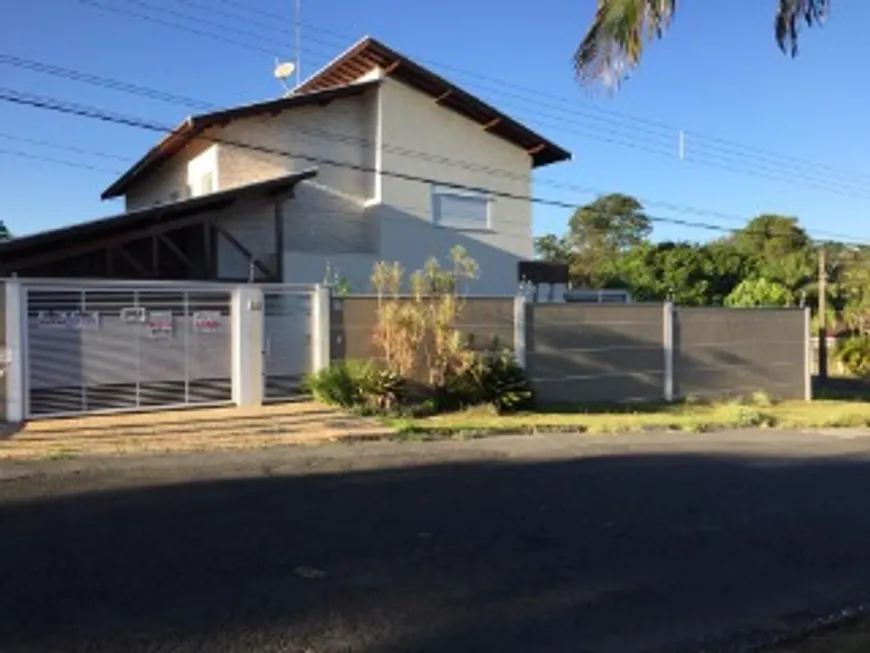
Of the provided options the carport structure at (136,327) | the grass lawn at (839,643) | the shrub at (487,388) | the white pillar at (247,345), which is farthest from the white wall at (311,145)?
the grass lawn at (839,643)

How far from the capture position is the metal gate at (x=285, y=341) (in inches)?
719

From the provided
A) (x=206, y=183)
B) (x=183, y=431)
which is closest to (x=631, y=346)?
(x=183, y=431)

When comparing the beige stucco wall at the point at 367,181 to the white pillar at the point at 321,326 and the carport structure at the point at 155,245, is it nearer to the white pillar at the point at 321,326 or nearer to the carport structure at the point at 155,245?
the carport structure at the point at 155,245

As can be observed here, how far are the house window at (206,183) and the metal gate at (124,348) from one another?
675cm

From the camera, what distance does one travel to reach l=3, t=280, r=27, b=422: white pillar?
15297mm

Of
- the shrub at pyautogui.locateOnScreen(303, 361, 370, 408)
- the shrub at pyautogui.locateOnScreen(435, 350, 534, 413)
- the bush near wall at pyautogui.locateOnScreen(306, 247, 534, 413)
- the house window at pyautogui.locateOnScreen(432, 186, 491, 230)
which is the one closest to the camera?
the shrub at pyautogui.locateOnScreen(303, 361, 370, 408)

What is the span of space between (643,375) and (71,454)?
13.8m

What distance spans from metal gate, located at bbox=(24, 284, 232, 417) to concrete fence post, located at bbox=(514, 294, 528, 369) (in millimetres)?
6110

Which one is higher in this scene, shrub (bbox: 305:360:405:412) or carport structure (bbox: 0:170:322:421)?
carport structure (bbox: 0:170:322:421)

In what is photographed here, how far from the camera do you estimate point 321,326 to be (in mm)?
18375

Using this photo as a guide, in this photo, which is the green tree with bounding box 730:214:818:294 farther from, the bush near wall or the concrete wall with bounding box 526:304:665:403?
the bush near wall

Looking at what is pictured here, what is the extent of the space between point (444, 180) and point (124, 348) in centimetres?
1174

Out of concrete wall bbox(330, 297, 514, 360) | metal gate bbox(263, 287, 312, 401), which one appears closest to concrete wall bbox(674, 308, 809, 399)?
concrete wall bbox(330, 297, 514, 360)

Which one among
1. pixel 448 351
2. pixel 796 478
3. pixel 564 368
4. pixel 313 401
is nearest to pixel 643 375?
pixel 564 368
